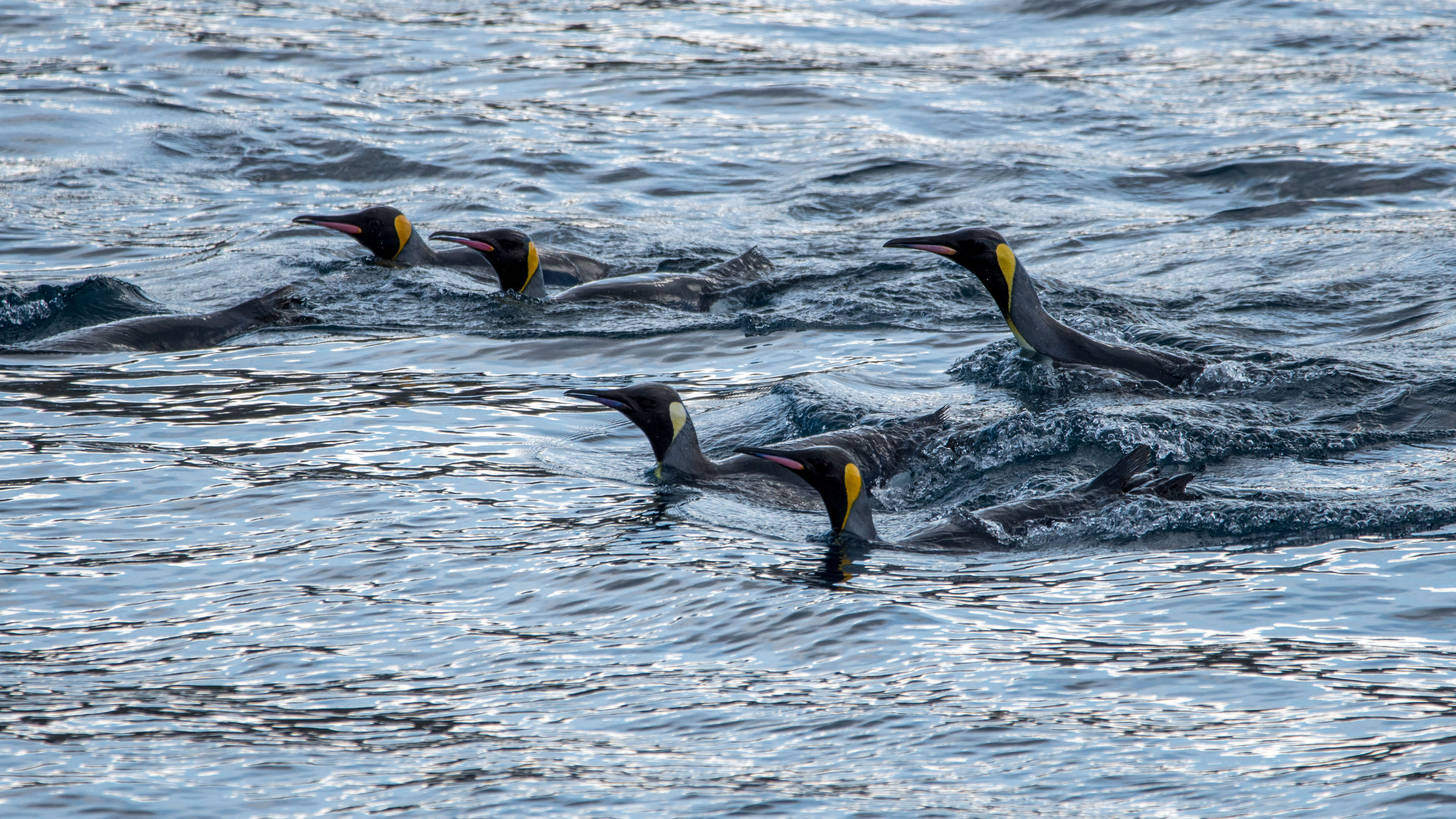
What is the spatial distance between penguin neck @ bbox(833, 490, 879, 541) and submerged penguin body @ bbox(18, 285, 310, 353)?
550 cm

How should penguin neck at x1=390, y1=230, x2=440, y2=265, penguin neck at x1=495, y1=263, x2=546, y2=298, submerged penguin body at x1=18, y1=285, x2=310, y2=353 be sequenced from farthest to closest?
penguin neck at x1=390, y1=230, x2=440, y2=265 < penguin neck at x1=495, y1=263, x2=546, y2=298 < submerged penguin body at x1=18, y1=285, x2=310, y2=353

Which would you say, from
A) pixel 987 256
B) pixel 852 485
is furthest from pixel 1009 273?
pixel 852 485

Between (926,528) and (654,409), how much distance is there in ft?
5.19

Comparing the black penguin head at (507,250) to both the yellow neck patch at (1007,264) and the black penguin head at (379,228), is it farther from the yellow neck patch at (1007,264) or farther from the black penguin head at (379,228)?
the yellow neck patch at (1007,264)

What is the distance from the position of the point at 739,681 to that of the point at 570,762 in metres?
0.77

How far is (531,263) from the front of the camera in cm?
1165

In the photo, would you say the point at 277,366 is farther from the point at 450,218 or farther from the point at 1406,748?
the point at 1406,748

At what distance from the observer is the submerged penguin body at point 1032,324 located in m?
9.22

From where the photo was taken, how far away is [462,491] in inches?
294

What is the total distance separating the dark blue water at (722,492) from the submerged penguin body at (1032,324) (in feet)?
0.82

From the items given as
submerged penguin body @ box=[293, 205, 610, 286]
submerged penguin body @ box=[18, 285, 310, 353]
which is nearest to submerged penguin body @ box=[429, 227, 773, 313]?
submerged penguin body @ box=[293, 205, 610, 286]

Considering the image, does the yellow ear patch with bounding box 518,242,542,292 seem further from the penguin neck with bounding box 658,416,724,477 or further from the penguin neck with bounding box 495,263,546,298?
the penguin neck with bounding box 658,416,724,477

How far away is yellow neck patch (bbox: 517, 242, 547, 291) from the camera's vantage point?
11641 millimetres

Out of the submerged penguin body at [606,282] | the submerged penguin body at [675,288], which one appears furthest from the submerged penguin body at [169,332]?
the submerged penguin body at [675,288]
